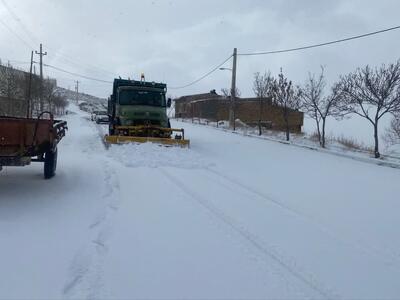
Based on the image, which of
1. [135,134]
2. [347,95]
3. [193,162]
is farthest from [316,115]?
[193,162]

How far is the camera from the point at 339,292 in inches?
165

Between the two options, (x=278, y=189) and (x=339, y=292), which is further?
(x=278, y=189)

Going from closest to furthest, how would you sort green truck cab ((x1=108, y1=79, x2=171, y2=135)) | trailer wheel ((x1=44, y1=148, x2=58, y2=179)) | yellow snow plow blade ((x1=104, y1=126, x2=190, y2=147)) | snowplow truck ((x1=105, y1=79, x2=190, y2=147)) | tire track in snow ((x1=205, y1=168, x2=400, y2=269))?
tire track in snow ((x1=205, y1=168, x2=400, y2=269))
trailer wheel ((x1=44, y1=148, x2=58, y2=179))
yellow snow plow blade ((x1=104, y1=126, x2=190, y2=147))
snowplow truck ((x1=105, y1=79, x2=190, y2=147))
green truck cab ((x1=108, y1=79, x2=171, y2=135))

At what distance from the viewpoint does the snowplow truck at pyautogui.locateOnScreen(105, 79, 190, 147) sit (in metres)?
17.3

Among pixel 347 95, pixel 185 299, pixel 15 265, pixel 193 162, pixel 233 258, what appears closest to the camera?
pixel 185 299

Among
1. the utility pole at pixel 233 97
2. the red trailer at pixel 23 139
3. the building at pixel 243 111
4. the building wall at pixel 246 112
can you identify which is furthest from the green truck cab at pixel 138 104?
the utility pole at pixel 233 97

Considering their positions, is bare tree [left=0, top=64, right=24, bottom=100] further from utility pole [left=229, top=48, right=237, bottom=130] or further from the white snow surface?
the white snow surface

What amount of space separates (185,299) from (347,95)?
63.7ft

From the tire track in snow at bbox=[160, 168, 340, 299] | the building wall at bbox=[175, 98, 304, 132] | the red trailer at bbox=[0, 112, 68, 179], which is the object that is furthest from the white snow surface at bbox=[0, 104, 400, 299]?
the building wall at bbox=[175, 98, 304, 132]

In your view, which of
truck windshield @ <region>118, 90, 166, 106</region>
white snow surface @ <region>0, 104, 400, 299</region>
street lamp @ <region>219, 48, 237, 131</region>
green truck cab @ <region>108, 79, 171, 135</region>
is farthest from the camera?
street lamp @ <region>219, 48, 237, 131</region>

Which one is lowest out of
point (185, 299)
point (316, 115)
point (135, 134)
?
point (185, 299)

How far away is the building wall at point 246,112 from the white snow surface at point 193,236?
20781 mm

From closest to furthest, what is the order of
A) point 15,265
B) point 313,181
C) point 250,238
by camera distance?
point 15,265, point 250,238, point 313,181

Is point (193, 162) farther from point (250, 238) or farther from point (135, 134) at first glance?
point (250, 238)
